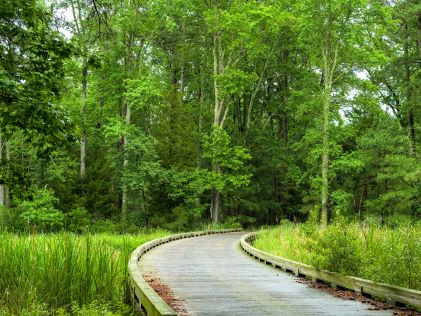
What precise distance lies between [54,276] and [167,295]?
1882mm

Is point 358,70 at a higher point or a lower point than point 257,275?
higher

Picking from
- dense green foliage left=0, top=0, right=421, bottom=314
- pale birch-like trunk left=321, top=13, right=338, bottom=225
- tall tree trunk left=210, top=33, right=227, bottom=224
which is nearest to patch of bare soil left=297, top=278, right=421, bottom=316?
dense green foliage left=0, top=0, right=421, bottom=314

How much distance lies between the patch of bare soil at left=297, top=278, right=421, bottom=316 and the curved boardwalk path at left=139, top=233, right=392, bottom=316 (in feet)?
0.49

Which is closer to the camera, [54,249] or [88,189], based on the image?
[54,249]

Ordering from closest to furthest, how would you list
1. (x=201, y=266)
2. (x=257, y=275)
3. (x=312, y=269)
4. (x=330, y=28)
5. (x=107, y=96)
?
(x=312, y=269) < (x=257, y=275) < (x=201, y=266) < (x=330, y=28) < (x=107, y=96)

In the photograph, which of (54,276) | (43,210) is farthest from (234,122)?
(54,276)

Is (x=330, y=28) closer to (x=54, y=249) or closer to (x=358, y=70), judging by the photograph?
(x=358, y=70)

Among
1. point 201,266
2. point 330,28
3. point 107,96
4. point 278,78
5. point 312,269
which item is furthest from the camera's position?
point 278,78

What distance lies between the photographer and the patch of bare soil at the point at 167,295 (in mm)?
7395

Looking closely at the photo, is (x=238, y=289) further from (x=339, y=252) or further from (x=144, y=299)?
(x=144, y=299)

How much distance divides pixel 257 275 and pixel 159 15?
94.9ft

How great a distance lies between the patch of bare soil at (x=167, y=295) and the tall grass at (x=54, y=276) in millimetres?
719

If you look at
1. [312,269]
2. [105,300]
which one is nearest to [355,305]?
[312,269]

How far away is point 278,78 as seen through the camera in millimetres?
47781
